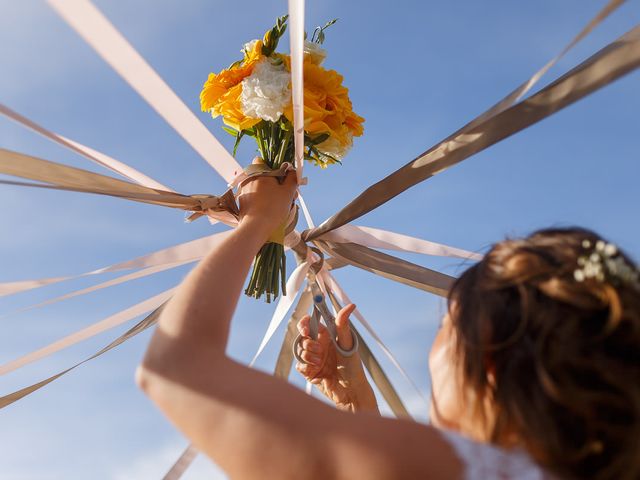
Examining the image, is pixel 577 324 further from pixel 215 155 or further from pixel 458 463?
pixel 215 155

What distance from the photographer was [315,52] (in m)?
2.23

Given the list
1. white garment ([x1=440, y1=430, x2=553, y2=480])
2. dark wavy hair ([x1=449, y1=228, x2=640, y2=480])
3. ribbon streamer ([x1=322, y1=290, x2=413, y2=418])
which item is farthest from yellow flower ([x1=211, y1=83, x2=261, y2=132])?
white garment ([x1=440, y1=430, x2=553, y2=480])

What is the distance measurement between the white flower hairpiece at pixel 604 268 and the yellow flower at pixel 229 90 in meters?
1.35

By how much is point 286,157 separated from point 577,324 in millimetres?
1336

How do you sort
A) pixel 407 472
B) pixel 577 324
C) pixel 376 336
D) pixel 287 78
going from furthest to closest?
pixel 376 336 → pixel 287 78 → pixel 577 324 → pixel 407 472

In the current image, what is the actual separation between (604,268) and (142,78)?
136cm

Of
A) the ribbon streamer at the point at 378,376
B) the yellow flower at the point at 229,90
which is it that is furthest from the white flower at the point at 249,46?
the ribbon streamer at the point at 378,376

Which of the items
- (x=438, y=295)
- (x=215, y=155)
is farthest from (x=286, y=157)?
(x=438, y=295)

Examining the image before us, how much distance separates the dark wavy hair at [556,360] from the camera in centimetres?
106

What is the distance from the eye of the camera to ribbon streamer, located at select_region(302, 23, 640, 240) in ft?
5.01

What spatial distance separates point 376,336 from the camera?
107 inches

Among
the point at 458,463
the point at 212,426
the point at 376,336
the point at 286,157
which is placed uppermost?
the point at 286,157

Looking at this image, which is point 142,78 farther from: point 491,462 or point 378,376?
point 378,376

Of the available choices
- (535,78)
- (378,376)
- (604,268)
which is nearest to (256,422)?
(604,268)
